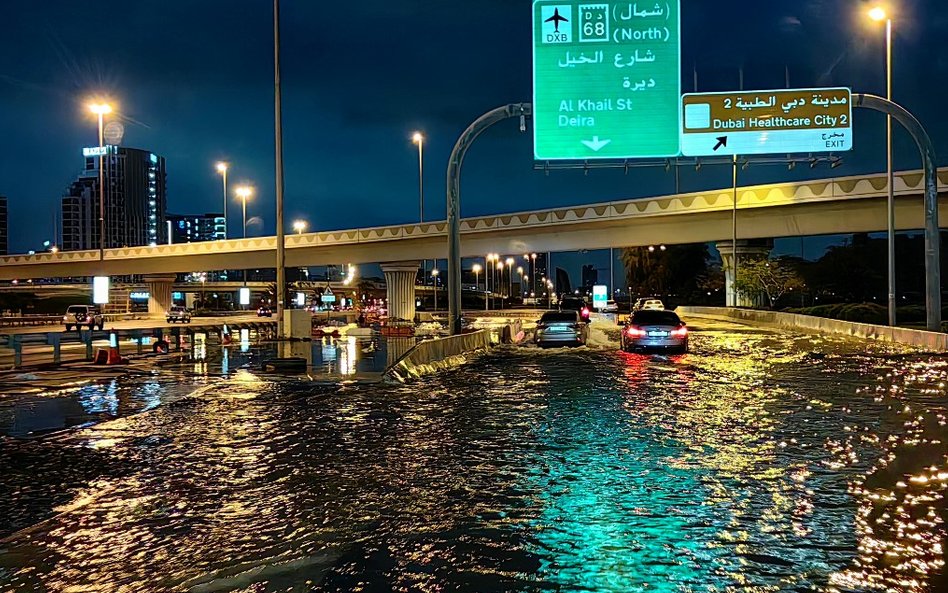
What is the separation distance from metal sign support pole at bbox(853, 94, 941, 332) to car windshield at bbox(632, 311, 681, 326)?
8.69 meters

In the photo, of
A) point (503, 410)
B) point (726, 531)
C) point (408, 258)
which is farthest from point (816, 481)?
point (408, 258)

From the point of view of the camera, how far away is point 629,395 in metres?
17.8

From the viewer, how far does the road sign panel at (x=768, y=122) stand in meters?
27.2

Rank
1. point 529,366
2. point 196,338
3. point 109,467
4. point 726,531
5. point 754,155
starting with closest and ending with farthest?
point 726,531, point 109,467, point 529,366, point 754,155, point 196,338

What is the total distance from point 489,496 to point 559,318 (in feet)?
89.0

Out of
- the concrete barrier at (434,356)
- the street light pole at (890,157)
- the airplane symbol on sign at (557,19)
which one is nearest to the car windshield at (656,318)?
the concrete barrier at (434,356)

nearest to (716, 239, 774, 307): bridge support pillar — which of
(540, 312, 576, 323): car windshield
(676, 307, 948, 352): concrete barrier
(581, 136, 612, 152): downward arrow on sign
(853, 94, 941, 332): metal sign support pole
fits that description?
(676, 307, 948, 352): concrete barrier

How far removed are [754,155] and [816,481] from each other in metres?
21.5

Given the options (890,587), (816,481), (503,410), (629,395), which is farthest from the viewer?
(629,395)

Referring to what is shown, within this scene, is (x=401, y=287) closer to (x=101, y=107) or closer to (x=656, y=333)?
(x=101, y=107)

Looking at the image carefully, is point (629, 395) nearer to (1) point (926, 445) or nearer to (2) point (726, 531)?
(1) point (926, 445)

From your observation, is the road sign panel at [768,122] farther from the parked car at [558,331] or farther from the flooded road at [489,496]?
the flooded road at [489,496]

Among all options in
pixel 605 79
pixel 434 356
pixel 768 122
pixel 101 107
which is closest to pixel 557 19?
pixel 605 79

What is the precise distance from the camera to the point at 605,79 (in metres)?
25.8
